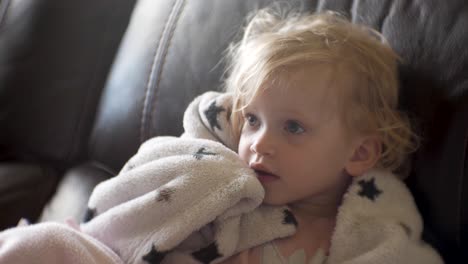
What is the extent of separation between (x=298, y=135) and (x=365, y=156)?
0.38 feet

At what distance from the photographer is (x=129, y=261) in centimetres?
82

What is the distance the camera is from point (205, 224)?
0.81m

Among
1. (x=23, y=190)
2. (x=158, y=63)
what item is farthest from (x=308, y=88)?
(x=23, y=190)

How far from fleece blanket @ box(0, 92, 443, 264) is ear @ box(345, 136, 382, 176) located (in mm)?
12

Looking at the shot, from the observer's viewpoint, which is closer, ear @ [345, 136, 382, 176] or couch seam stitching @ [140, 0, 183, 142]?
ear @ [345, 136, 382, 176]

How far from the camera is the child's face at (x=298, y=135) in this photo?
80 cm

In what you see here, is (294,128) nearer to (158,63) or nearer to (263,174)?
(263,174)

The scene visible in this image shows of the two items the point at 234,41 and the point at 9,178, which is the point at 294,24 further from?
the point at 9,178

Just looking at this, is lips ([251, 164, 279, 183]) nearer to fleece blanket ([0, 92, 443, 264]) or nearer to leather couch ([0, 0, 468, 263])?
fleece blanket ([0, 92, 443, 264])

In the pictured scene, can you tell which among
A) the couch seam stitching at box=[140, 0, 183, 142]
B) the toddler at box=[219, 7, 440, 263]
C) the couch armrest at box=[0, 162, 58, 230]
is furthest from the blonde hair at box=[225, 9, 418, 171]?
the couch armrest at box=[0, 162, 58, 230]

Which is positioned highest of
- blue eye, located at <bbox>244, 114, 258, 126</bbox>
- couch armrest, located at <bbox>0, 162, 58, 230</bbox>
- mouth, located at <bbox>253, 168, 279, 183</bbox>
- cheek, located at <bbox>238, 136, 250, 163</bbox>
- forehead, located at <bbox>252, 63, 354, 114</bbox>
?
forehead, located at <bbox>252, 63, 354, 114</bbox>

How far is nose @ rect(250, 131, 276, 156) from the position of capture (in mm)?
Result: 807

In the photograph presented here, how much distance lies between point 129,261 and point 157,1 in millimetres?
580

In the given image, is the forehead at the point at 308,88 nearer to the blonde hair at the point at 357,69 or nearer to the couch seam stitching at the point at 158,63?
the blonde hair at the point at 357,69
